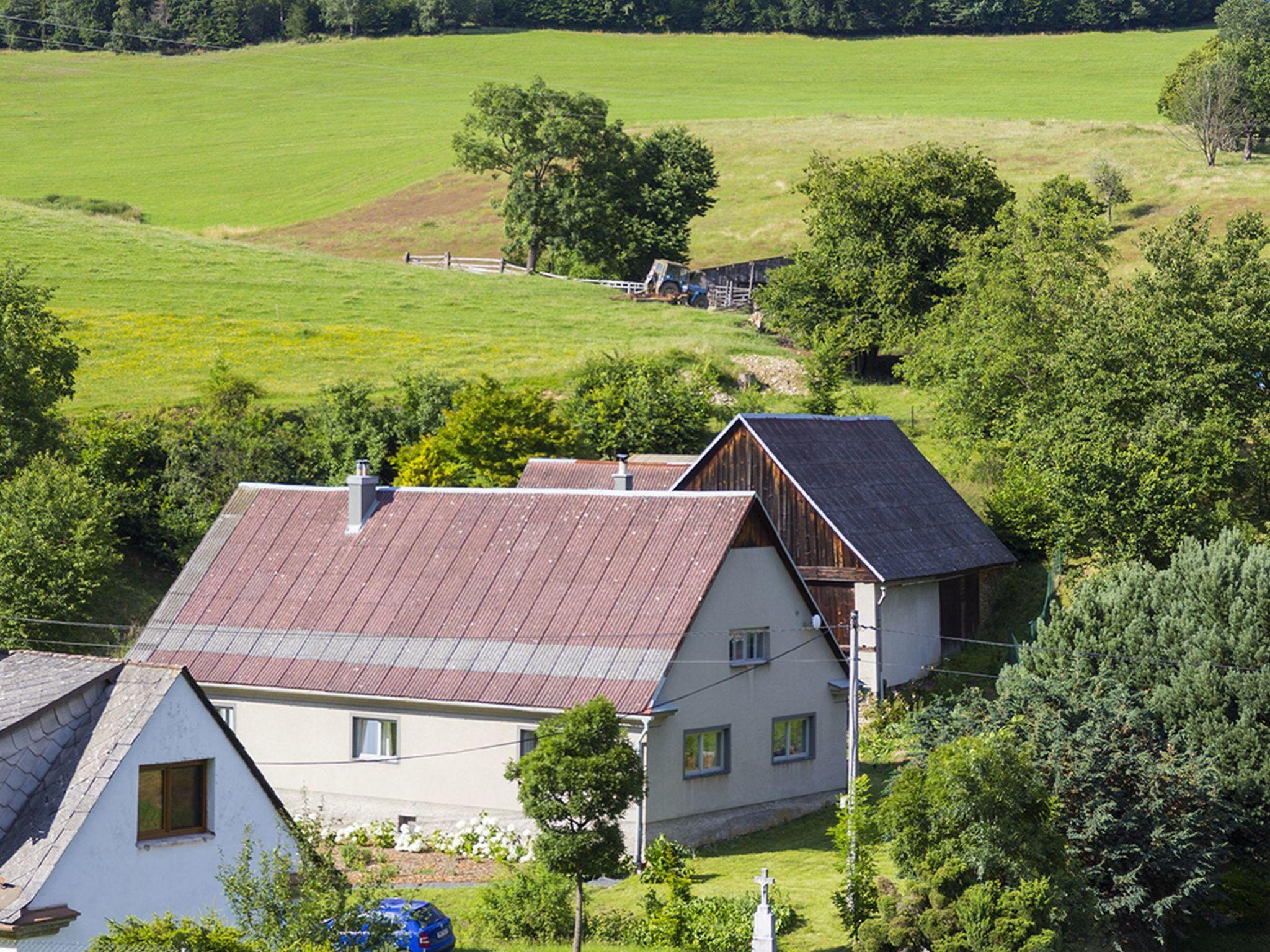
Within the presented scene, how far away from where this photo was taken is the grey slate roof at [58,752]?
55.1ft

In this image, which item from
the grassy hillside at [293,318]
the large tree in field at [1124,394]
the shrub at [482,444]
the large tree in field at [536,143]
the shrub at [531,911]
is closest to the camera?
the shrub at [531,911]

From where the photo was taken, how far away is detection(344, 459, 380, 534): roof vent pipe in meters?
36.3

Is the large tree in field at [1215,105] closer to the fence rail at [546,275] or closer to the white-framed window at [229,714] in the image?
the fence rail at [546,275]

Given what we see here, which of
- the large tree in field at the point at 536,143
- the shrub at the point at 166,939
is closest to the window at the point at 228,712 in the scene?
the shrub at the point at 166,939

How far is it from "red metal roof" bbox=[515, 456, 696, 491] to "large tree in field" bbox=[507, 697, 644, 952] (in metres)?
19.1

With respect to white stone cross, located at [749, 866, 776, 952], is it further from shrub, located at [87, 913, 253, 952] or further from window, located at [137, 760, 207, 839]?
shrub, located at [87, 913, 253, 952]

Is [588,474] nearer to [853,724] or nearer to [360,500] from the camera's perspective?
[360,500]

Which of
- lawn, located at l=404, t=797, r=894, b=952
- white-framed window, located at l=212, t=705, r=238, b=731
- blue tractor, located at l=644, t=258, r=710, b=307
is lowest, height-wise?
→ lawn, located at l=404, t=797, r=894, b=952

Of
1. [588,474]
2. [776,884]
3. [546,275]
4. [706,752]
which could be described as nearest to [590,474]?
[588,474]

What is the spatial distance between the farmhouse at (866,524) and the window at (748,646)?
6.45 m

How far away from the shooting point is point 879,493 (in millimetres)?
43281

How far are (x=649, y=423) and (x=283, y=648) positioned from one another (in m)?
20.5

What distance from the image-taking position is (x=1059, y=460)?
139 feet

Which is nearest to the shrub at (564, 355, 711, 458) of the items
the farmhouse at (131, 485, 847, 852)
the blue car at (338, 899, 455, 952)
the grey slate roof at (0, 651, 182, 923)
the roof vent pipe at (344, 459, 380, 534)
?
the roof vent pipe at (344, 459, 380, 534)
